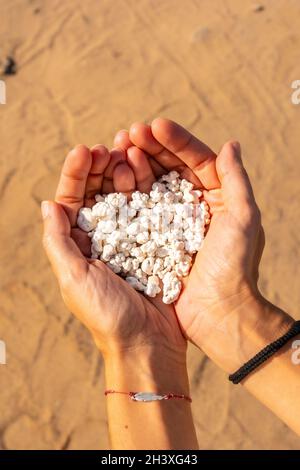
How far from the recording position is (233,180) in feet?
6.99

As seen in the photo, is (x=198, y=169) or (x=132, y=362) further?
(x=198, y=169)

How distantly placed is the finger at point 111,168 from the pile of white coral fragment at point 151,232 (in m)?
0.04

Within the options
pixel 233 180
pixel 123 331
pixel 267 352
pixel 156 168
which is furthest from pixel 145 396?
pixel 156 168

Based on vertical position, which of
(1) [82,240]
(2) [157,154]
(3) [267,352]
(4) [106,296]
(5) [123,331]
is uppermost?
(2) [157,154]

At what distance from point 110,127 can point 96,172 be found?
5.53 feet

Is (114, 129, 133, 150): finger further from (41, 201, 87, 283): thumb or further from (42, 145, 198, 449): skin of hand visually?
(41, 201, 87, 283): thumb

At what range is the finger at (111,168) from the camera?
2.30 m

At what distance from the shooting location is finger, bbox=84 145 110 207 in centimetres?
223

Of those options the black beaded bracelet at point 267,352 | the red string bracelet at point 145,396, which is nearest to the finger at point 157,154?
the black beaded bracelet at point 267,352

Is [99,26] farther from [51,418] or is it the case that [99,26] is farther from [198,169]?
[51,418]

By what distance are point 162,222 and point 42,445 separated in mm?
1413

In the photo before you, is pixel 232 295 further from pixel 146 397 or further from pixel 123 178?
pixel 123 178

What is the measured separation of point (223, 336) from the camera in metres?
2.13

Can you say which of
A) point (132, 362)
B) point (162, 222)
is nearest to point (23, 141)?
point (162, 222)
